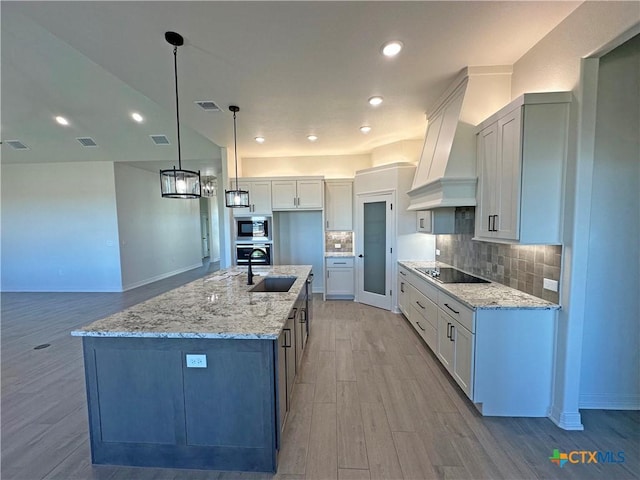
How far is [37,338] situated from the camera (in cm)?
383

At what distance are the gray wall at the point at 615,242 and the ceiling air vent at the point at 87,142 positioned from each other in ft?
25.2

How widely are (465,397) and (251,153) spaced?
5.30m

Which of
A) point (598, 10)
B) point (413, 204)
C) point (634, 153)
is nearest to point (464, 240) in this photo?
point (413, 204)

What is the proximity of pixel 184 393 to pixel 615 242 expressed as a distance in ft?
10.7

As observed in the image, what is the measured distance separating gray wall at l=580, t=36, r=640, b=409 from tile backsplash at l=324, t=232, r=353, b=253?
4.09 meters

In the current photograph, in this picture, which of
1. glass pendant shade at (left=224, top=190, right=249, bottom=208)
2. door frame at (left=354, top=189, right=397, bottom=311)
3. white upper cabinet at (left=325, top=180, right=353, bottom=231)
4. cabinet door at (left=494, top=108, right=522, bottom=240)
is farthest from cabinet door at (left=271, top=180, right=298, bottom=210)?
cabinet door at (left=494, top=108, right=522, bottom=240)

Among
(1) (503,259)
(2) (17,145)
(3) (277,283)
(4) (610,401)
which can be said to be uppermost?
(2) (17,145)

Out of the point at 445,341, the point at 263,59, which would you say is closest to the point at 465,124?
the point at 263,59

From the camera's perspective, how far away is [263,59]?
2486mm

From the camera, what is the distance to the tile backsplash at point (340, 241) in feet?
19.5

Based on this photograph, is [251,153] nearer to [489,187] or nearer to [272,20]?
[272,20]

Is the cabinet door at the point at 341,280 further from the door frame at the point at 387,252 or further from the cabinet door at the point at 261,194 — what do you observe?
the cabinet door at the point at 261,194

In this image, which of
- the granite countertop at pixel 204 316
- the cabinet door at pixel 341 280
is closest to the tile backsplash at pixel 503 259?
the cabinet door at pixel 341 280

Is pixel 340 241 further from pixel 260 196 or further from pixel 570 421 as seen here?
pixel 570 421
